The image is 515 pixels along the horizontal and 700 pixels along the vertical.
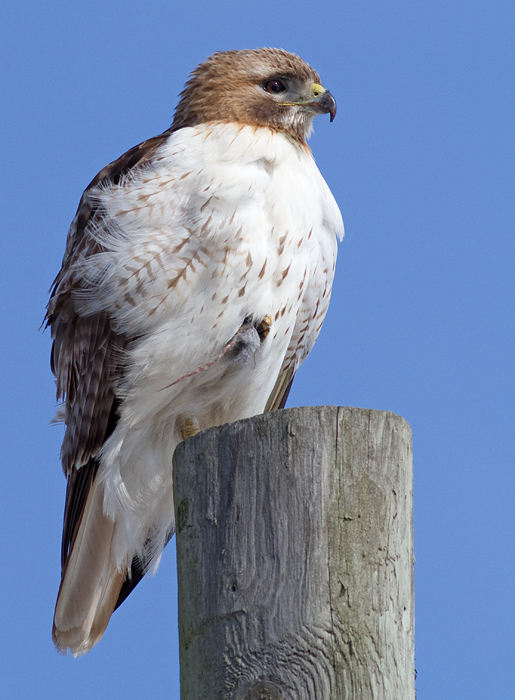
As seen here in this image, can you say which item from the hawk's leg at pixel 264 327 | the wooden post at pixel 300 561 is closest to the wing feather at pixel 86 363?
the hawk's leg at pixel 264 327

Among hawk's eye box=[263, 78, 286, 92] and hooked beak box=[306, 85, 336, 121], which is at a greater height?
hawk's eye box=[263, 78, 286, 92]

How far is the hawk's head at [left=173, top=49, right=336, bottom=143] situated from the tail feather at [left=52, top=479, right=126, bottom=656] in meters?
1.83

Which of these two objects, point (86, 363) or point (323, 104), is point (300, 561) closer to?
point (86, 363)

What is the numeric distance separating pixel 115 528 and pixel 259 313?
1.21 m

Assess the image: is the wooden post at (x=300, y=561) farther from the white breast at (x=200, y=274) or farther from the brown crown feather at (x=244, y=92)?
the brown crown feather at (x=244, y=92)

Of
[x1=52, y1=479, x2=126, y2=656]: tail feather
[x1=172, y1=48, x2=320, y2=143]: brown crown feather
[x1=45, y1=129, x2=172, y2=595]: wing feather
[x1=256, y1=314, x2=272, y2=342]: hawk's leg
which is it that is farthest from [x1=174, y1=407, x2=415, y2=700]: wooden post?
[x1=172, y1=48, x2=320, y2=143]: brown crown feather

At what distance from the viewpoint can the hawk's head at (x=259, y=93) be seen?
178 inches

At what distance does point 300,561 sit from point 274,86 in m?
2.95

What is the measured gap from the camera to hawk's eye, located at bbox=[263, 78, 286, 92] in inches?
182

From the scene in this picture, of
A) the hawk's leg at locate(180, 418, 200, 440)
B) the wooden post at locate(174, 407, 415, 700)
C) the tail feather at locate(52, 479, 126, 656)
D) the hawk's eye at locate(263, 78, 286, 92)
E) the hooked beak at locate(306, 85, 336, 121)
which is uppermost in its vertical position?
the hawk's eye at locate(263, 78, 286, 92)

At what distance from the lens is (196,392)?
14.1 ft

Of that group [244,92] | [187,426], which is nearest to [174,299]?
[187,426]

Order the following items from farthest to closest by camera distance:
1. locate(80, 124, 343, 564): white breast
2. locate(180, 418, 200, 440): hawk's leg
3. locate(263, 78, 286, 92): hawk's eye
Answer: locate(263, 78, 286, 92): hawk's eye
locate(180, 418, 200, 440): hawk's leg
locate(80, 124, 343, 564): white breast

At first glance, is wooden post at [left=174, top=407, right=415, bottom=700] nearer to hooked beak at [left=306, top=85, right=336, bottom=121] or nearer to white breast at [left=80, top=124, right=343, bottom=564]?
white breast at [left=80, top=124, right=343, bottom=564]
